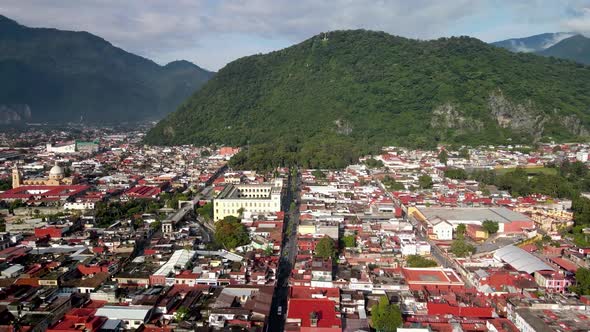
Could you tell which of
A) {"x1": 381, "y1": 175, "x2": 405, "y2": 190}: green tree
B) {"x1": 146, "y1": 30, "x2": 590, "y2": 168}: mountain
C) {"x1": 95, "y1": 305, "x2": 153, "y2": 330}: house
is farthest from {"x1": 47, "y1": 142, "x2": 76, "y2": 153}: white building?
{"x1": 95, "y1": 305, "x2": 153, "y2": 330}: house

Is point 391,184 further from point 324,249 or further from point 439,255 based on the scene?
point 324,249

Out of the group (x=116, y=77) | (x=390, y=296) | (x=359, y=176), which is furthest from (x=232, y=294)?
(x=116, y=77)

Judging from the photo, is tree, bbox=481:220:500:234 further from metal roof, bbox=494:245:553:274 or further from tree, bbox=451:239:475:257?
tree, bbox=451:239:475:257

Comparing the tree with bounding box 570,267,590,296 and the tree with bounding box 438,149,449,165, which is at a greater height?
the tree with bounding box 438,149,449,165

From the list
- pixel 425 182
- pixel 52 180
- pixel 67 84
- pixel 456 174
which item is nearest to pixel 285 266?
pixel 425 182

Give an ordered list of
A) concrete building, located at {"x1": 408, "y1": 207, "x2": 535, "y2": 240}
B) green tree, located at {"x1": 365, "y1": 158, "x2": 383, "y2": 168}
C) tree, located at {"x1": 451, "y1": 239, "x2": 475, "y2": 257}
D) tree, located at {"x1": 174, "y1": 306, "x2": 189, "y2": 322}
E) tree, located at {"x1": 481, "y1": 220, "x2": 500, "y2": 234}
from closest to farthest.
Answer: tree, located at {"x1": 174, "y1": 306, "x2": 189, "y2": 322} < tree, located at {"x1": 451, "y1": 239, "x2": 475, "y2": 257} < tree, located at {"x1": 481, "y1": 220, "x2": 500, "y2": 234} < concrete building, located at {"x1": 408, "y1": 207, "x2": 535, "y2": 240} < green tree, located at {"x1": 365, "y1": 158, "x2": 383, "y2": 168}

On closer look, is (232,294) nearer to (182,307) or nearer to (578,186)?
(182,307)
